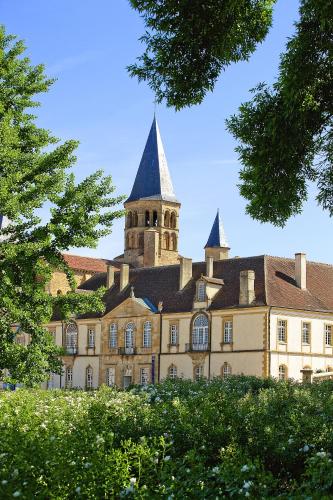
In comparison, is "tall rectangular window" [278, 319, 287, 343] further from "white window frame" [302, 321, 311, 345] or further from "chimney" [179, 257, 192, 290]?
"chimney" [179, 257, 192, 290]

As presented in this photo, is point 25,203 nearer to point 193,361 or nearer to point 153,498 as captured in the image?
point 153,498

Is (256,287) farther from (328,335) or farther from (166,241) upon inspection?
(166,241)

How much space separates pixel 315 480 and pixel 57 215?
12.2 metres

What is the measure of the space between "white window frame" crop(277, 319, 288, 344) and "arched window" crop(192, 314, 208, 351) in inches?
200

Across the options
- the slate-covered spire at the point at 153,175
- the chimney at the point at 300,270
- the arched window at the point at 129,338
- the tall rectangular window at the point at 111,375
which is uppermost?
the slate-covered spire at the point at 153,175

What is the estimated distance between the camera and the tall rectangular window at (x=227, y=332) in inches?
2263

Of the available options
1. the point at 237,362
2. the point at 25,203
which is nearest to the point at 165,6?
the point at 25,203

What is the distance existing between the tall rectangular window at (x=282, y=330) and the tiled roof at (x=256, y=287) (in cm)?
114

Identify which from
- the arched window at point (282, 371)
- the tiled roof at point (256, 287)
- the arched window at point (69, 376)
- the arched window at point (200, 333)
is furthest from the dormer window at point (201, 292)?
the arched window at point (69, 376)

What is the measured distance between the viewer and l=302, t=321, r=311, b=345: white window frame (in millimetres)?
57781

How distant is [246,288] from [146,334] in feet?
31.3

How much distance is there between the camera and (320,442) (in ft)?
37.3

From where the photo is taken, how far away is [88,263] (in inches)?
3460

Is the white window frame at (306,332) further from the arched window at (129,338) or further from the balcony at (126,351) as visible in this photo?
the arched window at (129,338)
